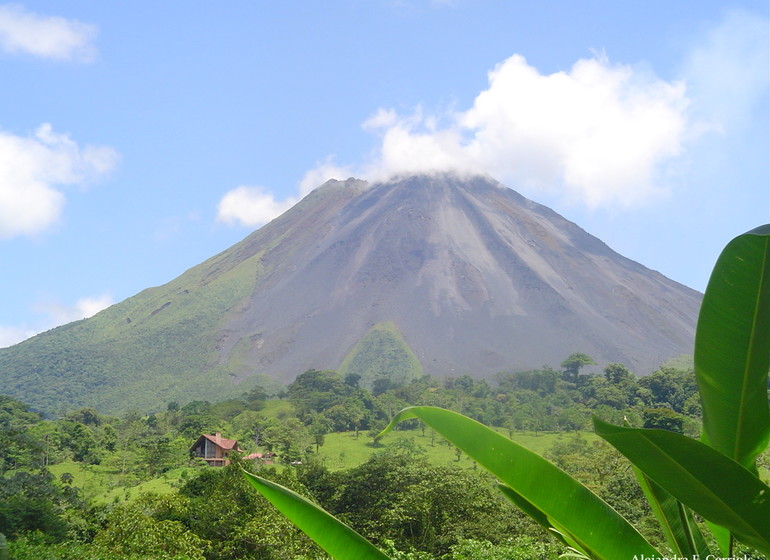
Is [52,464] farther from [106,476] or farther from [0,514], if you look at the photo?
[0,514]

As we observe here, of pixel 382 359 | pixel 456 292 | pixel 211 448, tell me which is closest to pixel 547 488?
pixel 211 448

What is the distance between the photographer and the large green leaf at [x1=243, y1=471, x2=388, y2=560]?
107 centimetres

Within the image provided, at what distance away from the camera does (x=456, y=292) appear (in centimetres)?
11812

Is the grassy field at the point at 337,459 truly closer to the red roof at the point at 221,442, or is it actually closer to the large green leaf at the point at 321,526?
the red roof at the point at 221,442

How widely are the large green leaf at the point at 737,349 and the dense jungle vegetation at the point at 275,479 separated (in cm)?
65

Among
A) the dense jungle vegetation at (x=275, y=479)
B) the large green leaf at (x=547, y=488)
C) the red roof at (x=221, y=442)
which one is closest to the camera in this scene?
the large green leaf at (x=547, y=488)

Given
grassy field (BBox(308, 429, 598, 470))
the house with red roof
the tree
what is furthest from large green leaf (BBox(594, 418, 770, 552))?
the tree

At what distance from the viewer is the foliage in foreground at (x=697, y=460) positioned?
85 cm

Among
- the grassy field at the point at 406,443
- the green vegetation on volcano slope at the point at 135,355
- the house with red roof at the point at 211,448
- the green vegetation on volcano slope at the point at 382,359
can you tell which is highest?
the green vegetation on volcano slope at the point at 135,355

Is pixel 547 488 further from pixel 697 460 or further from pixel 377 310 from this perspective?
pixel 377 310

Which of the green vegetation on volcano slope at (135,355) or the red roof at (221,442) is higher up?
the green vegetation on volcano slope at (135,355)

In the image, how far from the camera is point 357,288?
393 ft

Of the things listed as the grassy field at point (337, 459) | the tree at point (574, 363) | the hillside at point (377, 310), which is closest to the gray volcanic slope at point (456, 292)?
the hillside at point (377, 310)

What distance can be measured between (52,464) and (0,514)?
745 inches
